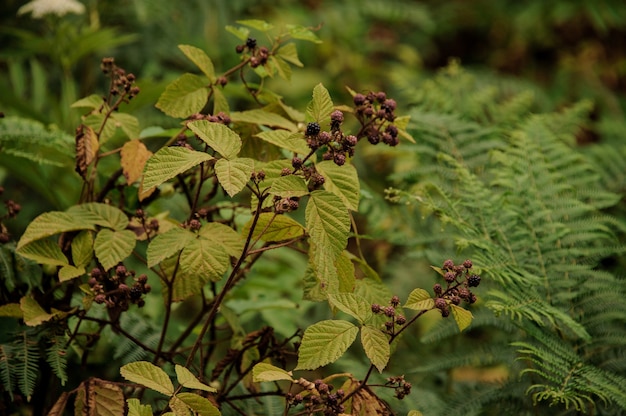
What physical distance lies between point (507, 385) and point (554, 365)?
0.11m

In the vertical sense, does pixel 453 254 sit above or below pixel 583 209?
below

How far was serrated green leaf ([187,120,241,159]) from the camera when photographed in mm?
837

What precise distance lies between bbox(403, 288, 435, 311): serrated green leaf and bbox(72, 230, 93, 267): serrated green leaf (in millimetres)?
483

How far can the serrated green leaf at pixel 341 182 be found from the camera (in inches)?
34.5

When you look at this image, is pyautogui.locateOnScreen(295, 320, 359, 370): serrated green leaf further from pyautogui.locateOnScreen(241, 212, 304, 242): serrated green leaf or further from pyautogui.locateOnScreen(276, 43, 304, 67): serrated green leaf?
pyautogui.locateOnScreen(276, 43, 304, 67): serrated green leaf

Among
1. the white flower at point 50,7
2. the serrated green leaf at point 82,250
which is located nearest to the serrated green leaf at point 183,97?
the serrated green leaf at point 82,250

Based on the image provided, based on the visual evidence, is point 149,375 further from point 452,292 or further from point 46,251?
point 452,292

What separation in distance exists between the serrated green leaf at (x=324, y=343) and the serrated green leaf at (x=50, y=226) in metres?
0.38

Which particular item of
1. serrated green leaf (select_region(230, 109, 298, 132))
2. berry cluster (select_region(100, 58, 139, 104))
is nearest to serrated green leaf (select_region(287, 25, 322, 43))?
serrated green leaf (select_region(230, 109, 298, 132))

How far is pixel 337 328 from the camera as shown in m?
0.85

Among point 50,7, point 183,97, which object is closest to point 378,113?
point 183,97

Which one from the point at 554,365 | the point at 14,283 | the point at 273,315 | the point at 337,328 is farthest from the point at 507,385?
the point at 14,283

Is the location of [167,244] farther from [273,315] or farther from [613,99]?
[613,99]

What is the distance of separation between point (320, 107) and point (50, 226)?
17.2 inches
